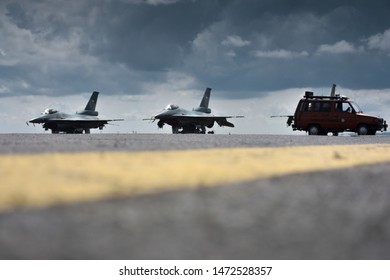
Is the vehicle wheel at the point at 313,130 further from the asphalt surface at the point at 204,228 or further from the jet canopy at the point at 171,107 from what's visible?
the jet canopy at the point at 171,107

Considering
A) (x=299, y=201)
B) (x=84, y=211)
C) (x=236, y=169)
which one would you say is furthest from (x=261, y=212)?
(x=236, y=169)

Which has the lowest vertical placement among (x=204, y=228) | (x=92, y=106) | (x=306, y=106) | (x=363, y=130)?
(x=204, y=228)

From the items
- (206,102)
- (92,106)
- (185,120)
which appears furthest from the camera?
(206,102)

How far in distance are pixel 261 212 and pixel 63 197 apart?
3.22 feet

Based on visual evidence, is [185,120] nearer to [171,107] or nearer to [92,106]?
[171,107]

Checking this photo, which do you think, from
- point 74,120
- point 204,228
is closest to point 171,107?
point 74,120

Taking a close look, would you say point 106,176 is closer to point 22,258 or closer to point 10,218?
point 10,218

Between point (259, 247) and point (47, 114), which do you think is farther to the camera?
point (47, 114)

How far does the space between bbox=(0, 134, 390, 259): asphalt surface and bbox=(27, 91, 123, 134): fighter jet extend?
158 ft

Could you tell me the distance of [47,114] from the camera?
49906mm

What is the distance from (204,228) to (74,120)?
52.1 metres

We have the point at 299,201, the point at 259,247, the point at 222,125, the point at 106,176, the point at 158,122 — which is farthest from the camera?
the point at 222,125

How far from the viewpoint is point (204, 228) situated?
202 centimetres

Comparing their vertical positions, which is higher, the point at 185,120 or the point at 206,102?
the point at 206,102
